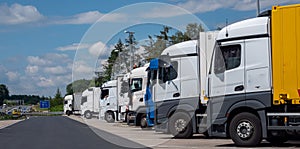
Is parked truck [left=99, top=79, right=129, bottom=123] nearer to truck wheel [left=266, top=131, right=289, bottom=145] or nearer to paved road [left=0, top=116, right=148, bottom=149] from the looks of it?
paved road [left=0, top=116, right=148, bottom=149]

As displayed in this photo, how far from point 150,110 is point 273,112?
324 inches

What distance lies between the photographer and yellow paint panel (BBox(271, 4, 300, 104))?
603 inches

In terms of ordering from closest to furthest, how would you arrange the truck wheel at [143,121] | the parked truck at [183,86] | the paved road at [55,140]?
the paved road at [55,140] → the parked truck at [183,86] → the truck wheel at [143,121]

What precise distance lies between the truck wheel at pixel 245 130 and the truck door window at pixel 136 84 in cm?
1401

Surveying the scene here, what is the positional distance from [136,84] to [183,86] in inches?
419

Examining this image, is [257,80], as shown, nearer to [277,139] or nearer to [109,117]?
[277,139]

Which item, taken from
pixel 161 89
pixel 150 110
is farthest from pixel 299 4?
pixel 150 110

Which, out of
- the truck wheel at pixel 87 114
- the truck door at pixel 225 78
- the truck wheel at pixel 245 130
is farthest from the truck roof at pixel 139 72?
the truck wheel at pixel 87 114

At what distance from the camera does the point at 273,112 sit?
15.8m

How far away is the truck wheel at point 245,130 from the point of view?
15758 mm

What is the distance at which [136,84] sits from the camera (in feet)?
99.3

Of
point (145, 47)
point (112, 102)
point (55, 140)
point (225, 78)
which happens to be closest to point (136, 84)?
point (145, 47)

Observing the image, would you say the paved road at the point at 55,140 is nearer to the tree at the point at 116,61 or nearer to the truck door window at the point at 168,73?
the truck door window at the point at 168,73

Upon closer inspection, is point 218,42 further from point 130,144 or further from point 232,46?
point 130,144
